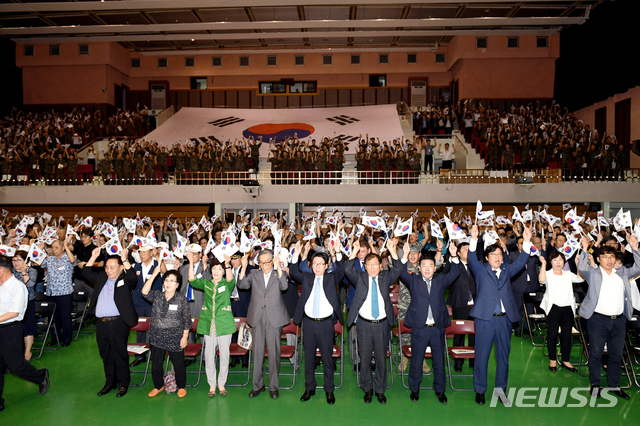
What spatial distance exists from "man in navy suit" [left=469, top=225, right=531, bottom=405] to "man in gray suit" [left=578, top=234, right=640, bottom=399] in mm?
974

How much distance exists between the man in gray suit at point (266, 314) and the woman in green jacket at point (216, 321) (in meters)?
0.23

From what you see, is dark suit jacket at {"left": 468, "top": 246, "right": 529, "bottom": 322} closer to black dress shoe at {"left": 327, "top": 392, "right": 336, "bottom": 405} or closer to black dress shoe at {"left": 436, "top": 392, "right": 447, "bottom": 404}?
black dress shoe at {"left": 436, "top": 392, "right": 447, "bottom": 404}

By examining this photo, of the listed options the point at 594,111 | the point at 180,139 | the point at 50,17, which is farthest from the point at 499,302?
the point at 50,17

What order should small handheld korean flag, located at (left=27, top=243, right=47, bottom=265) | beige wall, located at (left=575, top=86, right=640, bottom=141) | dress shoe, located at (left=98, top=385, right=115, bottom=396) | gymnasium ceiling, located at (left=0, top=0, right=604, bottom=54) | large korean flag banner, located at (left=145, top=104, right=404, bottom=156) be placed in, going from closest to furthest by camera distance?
dress shoe, located at (left=98, top=385, right=115, bottom=396), small handheld korean flag, located at (left=27, top=243, right=47, bottom=265), beige wall, located at (left=575, top=86, right=640, bottom=141), gymnasium ceiling, located at (left=0, top=0, right=604, bottom=54), large korean flag banner, located at (left=145, top=104, right=404, bottom=156)

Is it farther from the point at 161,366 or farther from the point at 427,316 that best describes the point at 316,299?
the point at 161,366

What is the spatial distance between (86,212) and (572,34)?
25.3 m

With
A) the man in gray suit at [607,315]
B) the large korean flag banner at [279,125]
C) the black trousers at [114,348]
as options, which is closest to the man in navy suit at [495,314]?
the man in gray suit at [607,315]

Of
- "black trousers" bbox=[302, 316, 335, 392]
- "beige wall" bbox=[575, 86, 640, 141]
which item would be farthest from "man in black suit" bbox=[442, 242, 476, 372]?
"beige wall" bbox=[575, 86, 640, 141]

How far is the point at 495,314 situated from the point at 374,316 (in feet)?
4.56

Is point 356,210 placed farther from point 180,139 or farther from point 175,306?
point 175,306

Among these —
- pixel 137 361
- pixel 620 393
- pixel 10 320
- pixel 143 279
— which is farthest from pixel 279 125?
pixel 620 393

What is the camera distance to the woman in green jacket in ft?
17.8

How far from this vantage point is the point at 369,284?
5.28 meters

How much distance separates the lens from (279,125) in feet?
76.7
